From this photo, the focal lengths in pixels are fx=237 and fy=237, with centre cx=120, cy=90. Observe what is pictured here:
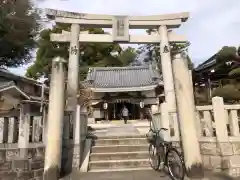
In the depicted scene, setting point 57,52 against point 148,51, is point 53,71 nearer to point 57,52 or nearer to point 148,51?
point 57,52

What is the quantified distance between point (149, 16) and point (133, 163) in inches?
244

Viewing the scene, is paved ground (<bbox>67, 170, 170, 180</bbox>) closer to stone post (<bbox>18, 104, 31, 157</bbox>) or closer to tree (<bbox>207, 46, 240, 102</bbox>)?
stone post (<bbox>18, 104, 31, 157</bbox>)

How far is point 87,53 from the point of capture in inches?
1334

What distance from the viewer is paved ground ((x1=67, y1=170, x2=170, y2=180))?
6016mm

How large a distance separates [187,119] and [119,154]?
2.65 meters

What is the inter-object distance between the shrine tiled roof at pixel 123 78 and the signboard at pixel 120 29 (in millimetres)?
14633

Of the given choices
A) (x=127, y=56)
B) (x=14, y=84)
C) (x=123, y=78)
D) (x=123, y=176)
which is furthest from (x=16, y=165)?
(x=127, y=56)

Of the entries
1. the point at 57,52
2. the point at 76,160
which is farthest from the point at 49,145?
the point at 57,52

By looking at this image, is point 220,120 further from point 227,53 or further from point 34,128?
point 227,53

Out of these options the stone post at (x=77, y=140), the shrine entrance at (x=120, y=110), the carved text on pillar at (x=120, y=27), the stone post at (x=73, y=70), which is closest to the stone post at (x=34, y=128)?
the stone post at (x=77, y=140)

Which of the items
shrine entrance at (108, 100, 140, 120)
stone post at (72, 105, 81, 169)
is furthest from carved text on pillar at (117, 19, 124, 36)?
shrine entrance at (108, 100, 140, 120)

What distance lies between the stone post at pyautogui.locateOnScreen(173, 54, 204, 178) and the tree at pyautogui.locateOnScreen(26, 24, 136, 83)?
24619 mm

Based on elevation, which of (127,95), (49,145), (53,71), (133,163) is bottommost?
(133,163)

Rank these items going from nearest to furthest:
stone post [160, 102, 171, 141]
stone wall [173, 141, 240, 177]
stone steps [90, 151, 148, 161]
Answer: stone wall [173, 141, 240, 177], stone post [160, 102, 171, 141], stone steps [90, 151, 148, 161]
